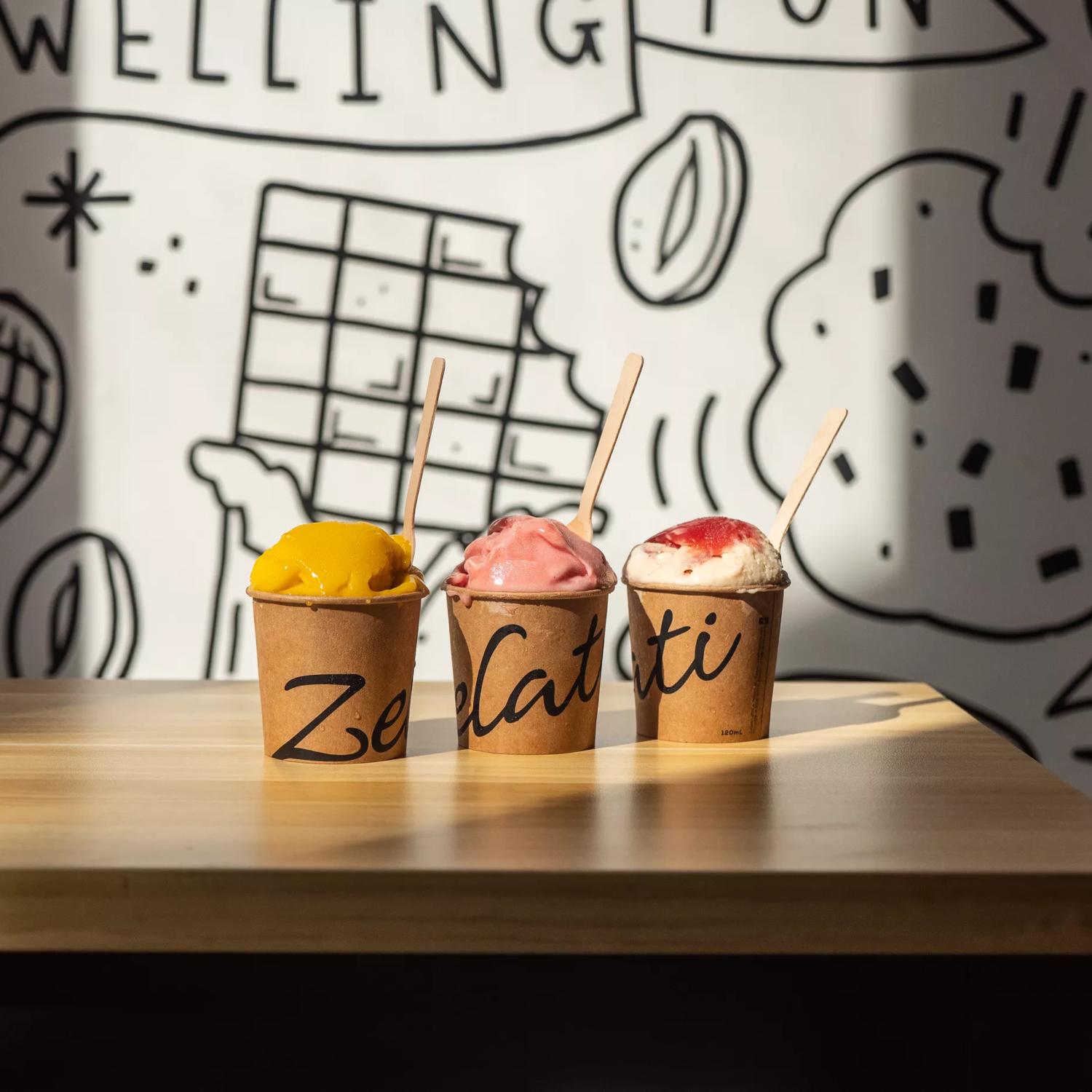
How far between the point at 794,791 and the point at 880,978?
0.50 ft

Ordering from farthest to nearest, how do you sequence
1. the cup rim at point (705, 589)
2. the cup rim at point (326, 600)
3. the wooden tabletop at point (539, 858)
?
the cup rim at point (705, 589), the cup rim at point (326, 600), the wooden tabletop at point (539, 858)

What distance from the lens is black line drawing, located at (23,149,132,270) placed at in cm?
173

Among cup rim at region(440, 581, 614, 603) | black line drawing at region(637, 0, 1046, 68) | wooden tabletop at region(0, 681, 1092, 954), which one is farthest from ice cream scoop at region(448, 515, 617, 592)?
black line drawing at region(637, 0, 1046, 68)

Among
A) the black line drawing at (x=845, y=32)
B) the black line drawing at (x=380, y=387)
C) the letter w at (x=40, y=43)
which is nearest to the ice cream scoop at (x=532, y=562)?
the black line drawing at (x=380, y=387)

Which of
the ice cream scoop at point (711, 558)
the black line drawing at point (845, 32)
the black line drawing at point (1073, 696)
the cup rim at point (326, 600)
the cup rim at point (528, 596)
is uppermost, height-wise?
the black line drawing at point (845, 32)

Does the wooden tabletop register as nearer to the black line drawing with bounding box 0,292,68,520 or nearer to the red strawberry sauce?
the red strawberry sauce

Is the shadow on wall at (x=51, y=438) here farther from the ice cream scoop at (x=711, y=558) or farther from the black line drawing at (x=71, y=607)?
the ice cream scoop at (x=711, y=558)

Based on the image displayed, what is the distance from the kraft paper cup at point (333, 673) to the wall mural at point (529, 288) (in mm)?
793

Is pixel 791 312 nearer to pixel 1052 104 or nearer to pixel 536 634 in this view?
pixel 1052 104

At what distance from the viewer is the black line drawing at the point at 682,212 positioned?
174cm

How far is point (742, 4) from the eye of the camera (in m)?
1.73

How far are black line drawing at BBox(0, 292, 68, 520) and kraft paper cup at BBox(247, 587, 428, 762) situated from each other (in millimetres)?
929

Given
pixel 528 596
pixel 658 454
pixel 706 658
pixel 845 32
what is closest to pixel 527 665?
pixel 528 596


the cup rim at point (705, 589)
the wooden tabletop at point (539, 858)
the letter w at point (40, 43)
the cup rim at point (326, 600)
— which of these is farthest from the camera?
the letter w at point (40, 43)
